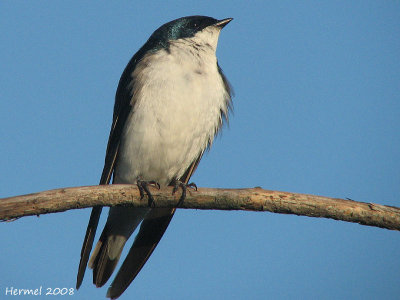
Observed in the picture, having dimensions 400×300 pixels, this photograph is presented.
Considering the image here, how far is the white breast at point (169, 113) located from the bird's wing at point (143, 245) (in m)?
0.41

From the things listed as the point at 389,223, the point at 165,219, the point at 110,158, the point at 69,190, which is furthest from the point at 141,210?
the point at 389,223

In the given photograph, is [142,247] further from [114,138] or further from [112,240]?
[114,138]

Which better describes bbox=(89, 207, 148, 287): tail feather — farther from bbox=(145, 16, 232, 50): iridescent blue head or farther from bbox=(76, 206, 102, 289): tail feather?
bbox=(145, 16, 232, 50): iridescent blue head

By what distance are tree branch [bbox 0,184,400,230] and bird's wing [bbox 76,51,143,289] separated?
1.18m

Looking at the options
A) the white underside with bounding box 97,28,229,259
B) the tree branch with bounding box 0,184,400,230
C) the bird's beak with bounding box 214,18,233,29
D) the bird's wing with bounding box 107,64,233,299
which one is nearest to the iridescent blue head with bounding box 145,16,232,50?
the bird's beak with bounding box 214,18,233,29

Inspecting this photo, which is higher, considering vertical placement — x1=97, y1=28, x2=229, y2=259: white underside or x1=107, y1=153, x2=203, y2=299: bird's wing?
x1=97, y1=28, x2=229, y2=259: white underside

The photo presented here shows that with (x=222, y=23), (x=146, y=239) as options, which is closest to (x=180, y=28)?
(x=222, y=23)

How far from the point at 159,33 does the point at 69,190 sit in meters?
3.18

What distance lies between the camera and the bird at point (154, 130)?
21.9ft

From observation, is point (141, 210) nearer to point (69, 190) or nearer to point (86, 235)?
point (86, 235)

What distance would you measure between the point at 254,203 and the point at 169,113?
1.74 metres

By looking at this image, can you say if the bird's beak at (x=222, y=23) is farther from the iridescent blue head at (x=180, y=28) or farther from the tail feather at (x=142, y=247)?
the tail feather at (x=142, y=247)

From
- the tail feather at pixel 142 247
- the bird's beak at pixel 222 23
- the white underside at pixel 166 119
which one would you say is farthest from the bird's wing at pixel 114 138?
the bird's beak at pixel 222 23

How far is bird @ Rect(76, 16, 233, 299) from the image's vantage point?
6.67 metres
